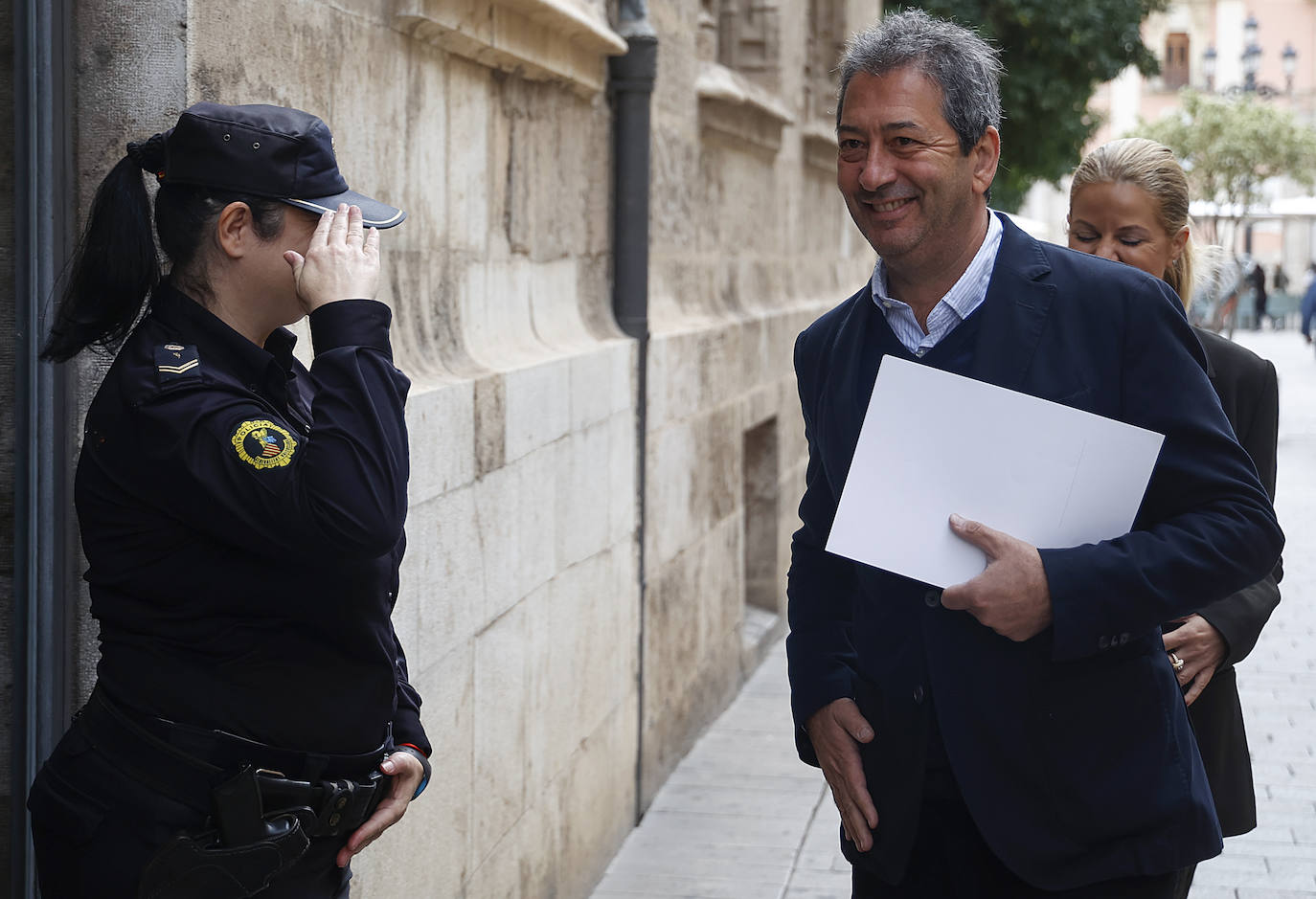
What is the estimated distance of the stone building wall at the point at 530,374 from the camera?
333cm

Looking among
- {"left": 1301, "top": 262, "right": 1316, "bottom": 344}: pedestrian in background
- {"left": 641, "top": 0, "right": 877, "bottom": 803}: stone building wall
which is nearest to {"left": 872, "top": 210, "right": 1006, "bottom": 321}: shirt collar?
{"left": 641, "top": 0, "right": 877, "bottom": 803}: stone building wall

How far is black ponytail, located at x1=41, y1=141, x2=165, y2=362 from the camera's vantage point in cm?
223

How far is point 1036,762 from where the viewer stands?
245 cm

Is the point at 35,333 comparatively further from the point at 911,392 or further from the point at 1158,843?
the point at 1158,843

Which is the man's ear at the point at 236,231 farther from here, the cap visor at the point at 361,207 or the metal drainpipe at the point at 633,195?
the metal drainpipe at the point at 633,195

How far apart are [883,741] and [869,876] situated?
0.84 ft

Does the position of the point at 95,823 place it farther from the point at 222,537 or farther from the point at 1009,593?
the point at 1009,593

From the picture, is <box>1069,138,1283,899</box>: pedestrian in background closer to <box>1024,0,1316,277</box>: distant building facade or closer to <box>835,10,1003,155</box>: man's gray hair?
<box>835,10,1003,155</box>: man's gray hair

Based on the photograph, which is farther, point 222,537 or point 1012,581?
point 1012,581

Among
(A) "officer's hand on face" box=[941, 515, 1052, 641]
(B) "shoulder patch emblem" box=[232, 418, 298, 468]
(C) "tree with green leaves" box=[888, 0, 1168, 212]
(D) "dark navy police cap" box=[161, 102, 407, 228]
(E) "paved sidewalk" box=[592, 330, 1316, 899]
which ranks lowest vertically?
(E) "paved sidewalk" box=[592, 330, 1316, 899]

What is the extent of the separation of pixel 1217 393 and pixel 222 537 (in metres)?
1.85

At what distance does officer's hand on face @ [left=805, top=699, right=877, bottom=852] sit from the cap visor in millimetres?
1038

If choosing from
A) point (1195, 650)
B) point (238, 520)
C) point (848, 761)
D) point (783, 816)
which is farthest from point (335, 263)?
point (783, 816)

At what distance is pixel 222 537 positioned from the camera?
2.16m
